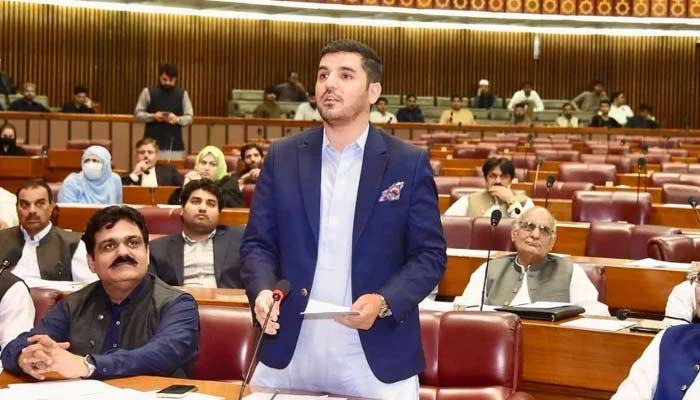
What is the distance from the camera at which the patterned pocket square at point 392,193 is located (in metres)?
2.75

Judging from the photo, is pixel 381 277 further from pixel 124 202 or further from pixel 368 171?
pixel 124 202

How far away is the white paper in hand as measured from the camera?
96.7 inches

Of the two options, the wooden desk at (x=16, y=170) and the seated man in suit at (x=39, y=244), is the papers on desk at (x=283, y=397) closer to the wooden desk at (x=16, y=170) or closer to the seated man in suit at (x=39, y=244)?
the seated man in suit at (x=39, y=244)

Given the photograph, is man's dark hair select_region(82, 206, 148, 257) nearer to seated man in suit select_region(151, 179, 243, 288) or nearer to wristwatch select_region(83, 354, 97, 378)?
wristwatch select_region(83, 354, 97, 378)

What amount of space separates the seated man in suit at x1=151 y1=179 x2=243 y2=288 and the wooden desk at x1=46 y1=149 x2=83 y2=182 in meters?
6.36

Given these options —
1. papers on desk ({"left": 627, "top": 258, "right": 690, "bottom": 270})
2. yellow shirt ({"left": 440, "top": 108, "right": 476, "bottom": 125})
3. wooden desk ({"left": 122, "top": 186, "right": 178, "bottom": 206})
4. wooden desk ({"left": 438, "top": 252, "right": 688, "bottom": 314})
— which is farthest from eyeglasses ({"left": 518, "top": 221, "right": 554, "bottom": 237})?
yellow shirt ({"left": 440, "top": 108, "right": 476, "bottom": 125})

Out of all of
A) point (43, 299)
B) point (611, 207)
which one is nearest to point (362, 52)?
point (43, 299)

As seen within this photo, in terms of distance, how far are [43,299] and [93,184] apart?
4.41m

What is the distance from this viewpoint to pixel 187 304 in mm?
3295

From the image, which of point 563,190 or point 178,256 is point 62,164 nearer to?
point 563,190

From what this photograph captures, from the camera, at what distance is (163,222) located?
6582 millimetres

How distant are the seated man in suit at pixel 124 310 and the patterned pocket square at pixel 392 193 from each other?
2.61 ft

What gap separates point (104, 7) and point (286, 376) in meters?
16.0

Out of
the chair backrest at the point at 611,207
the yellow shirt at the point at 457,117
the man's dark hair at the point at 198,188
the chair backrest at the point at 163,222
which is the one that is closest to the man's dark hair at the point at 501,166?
the chair backrest at the point at 611,207
